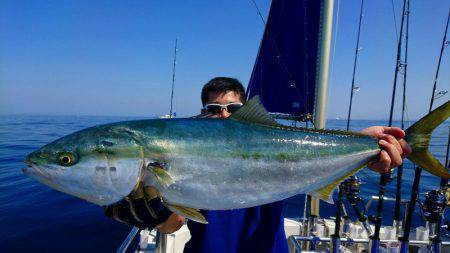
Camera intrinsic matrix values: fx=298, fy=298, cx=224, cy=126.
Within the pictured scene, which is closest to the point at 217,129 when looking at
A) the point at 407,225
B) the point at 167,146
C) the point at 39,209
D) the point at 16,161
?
the point at 167,146

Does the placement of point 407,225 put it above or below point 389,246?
above

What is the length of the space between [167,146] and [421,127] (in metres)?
2.36

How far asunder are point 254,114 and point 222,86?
3.51ft

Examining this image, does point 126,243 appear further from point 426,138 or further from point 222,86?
point 426,138

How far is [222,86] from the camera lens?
11.8 ft

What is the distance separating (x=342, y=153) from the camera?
9.22 feet

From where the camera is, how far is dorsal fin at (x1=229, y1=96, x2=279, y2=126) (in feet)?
8.59

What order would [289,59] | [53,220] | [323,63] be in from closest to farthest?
[323,63]
[289,59]
[53,220]

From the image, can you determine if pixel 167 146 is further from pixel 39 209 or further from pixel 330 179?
pixel 39 209

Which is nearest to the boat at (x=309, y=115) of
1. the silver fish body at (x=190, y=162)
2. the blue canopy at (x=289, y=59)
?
the blue canopy at (x=289, y=59)

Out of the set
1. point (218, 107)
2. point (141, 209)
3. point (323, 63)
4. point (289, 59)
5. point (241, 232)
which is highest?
point (289, 59)

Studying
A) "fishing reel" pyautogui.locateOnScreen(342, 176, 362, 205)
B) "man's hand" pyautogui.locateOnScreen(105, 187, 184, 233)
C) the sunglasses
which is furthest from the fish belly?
"fishing reel" pyautogui.locateOnScreen(342, 176, 362, 205)

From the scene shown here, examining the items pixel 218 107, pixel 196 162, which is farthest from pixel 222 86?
pixel 196 162

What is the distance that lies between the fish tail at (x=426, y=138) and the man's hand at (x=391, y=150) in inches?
2.6
